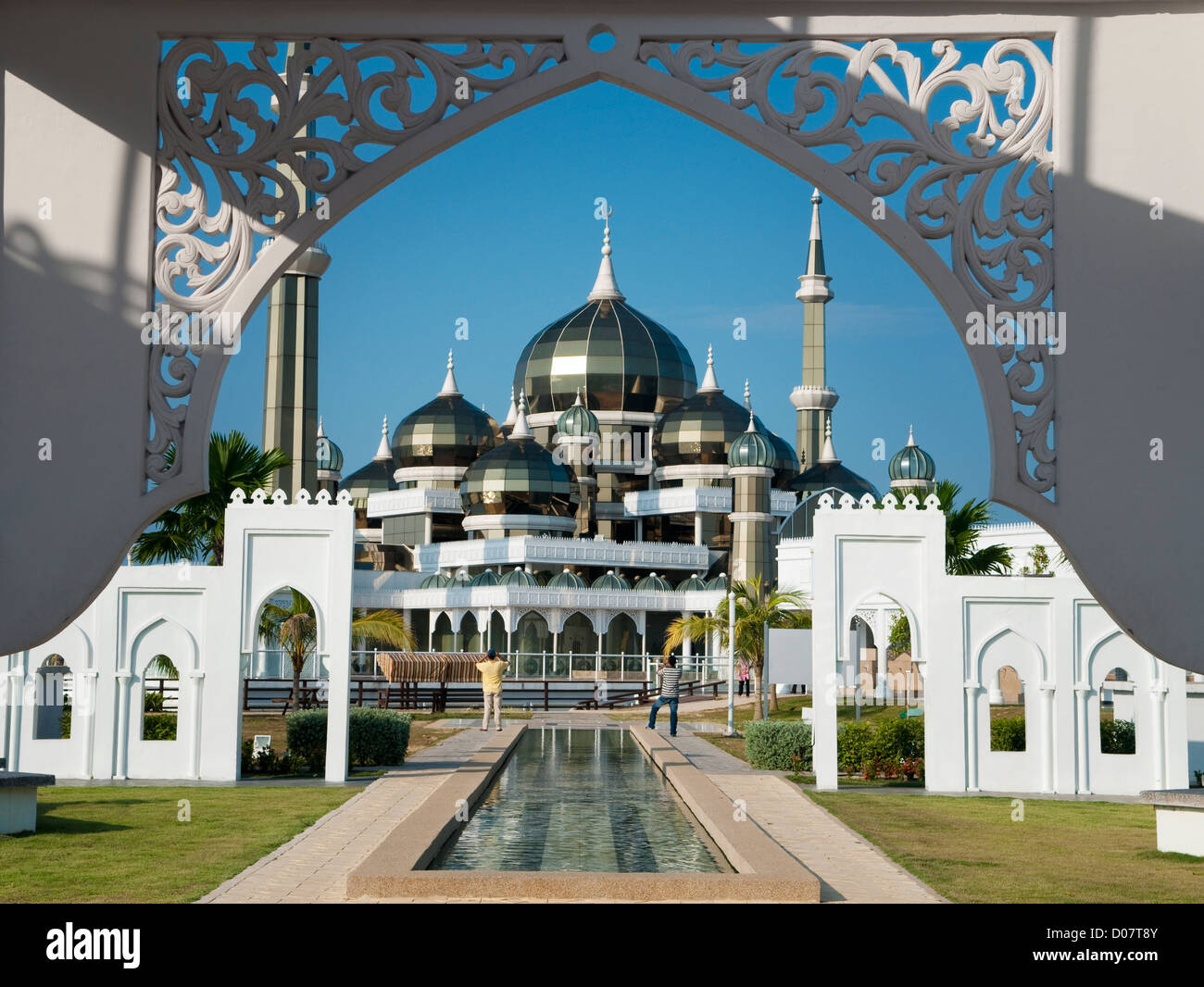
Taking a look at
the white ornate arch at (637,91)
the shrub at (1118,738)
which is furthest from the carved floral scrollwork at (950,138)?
the shrub at (1118,738)

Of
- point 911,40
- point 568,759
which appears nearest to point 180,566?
point 568,759

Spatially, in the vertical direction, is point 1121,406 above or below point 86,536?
above

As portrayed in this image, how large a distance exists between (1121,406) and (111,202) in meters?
4.04

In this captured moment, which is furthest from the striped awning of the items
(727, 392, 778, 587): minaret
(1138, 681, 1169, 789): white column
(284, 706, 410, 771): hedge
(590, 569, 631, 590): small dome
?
(1138, 681, 1169, 789): white column

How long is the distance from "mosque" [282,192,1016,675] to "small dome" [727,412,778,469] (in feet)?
0.21

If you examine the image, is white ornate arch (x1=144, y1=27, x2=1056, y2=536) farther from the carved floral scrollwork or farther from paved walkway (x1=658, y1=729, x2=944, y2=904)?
paved walkway (x1=658, y1=729, x2=944, y2=904)

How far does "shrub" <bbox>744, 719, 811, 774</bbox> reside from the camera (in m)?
16.5

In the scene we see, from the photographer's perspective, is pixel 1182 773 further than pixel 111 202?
Yes

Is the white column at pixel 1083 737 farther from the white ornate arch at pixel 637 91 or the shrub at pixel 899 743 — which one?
the white ornate arch at pixel 637 91

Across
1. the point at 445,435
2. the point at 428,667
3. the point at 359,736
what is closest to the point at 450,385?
the point at 445,435

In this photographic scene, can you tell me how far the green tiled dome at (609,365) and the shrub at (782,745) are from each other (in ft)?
140

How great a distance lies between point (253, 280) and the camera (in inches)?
228

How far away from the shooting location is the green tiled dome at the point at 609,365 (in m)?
58.9

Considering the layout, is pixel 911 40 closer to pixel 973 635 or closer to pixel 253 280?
pixel 253 280
